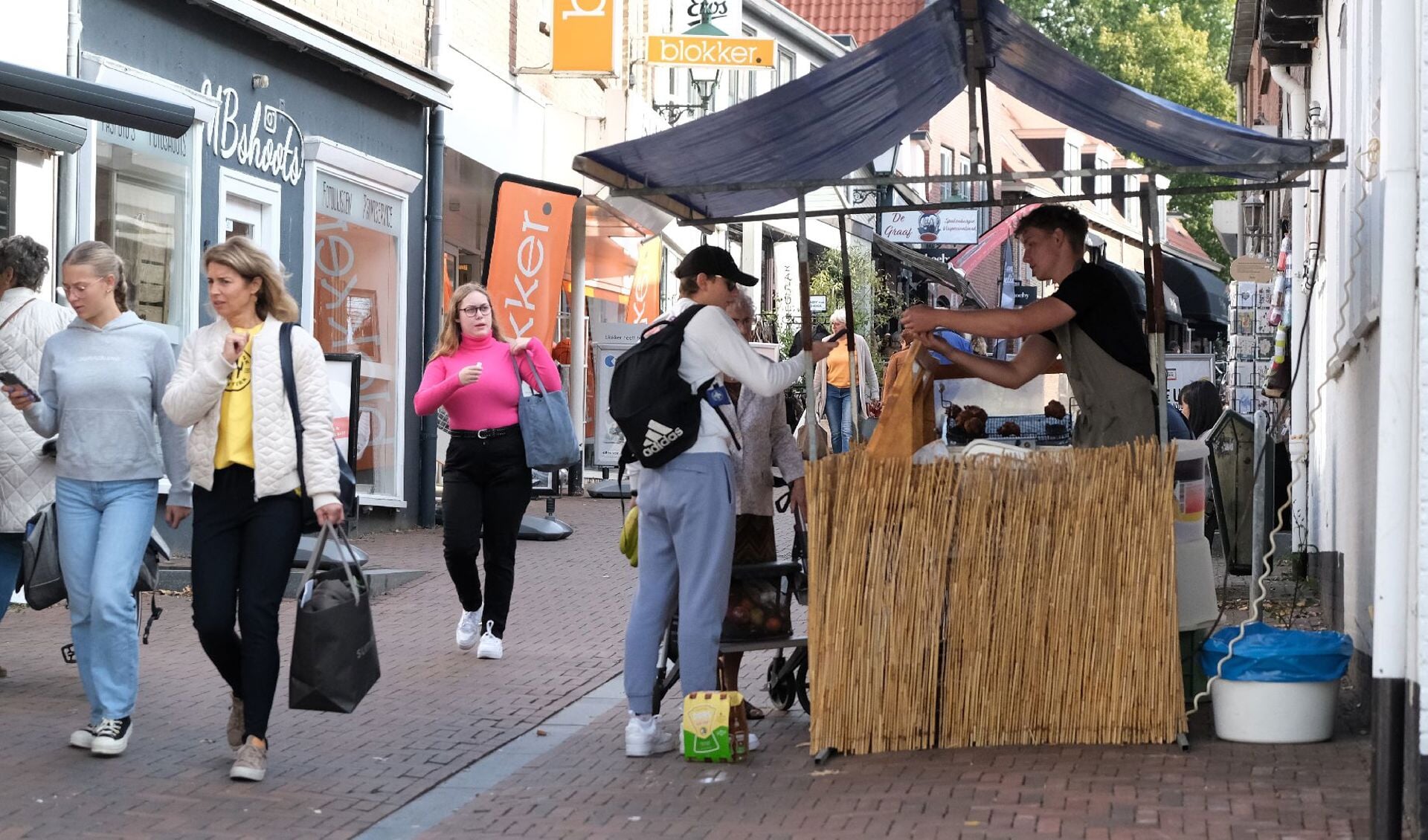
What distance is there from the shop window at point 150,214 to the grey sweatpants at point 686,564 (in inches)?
256

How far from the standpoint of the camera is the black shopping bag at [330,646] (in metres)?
6.04

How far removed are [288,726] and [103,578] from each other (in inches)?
45.4

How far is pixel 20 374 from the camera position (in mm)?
7660

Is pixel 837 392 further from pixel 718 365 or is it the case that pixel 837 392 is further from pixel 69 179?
pixel 718 365

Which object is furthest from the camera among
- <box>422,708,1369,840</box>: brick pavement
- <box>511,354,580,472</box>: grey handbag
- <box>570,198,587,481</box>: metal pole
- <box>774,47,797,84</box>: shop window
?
<box>774,47,797,84</box>: shop window

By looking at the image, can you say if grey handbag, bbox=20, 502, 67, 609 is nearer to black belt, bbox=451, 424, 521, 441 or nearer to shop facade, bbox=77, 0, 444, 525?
black belt, bbox=451, 424, 521, 441

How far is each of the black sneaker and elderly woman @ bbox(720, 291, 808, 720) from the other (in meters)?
2.28

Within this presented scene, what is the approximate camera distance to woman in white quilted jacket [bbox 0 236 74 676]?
7.56 metres

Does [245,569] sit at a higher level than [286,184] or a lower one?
lower

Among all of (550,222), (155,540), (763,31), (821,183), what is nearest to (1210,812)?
(821,183)

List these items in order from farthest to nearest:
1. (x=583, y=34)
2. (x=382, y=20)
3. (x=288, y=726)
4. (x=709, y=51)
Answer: (x=709, y=51) → (x=583, y=34) → (x=382, y=20) → (x=288, y=726)

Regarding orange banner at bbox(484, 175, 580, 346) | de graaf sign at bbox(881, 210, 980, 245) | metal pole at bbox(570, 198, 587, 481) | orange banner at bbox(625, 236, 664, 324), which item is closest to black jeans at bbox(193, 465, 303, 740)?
orange banner at bbox(484, 175, 580, 346)

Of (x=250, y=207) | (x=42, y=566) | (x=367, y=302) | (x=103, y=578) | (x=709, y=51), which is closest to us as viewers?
(x=103, y=578)

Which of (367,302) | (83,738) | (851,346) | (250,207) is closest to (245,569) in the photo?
(83,738)
